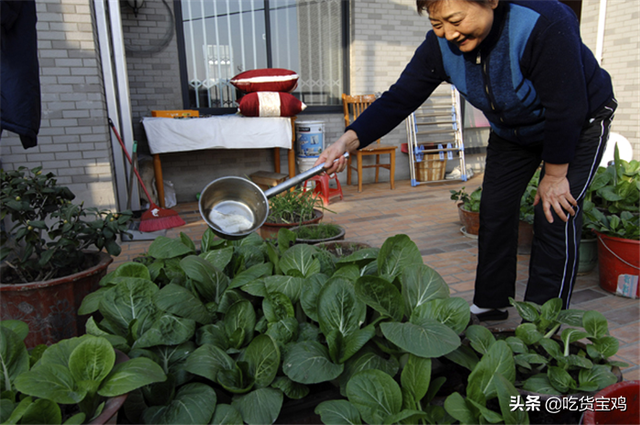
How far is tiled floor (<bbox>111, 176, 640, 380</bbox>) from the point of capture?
2166 millimetres

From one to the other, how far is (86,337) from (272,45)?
5286 millimetres

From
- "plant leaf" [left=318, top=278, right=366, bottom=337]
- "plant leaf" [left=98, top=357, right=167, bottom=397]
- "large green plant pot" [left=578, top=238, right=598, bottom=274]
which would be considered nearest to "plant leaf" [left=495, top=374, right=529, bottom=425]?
"plant leaf" [left=318, top=278, right=366, bottom=337]

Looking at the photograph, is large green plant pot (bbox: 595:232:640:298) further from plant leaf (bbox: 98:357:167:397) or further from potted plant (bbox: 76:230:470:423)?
plant leaf (bbox: 98:357:167:397)

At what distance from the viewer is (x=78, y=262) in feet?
6.36

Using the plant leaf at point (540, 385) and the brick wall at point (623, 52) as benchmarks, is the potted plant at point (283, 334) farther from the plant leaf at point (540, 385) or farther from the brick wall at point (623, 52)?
the brick wall at point (623, 52)

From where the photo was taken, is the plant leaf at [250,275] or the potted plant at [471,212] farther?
the potted plant at [471,212]

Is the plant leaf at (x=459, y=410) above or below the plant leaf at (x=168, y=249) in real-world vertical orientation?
below

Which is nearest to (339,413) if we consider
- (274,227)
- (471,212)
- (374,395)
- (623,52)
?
(374,395)

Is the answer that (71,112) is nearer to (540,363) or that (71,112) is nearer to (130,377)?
(130,377)

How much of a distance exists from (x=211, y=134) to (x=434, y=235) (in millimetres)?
2450

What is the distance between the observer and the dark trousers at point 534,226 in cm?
159

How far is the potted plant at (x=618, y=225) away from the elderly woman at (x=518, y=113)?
0.81m

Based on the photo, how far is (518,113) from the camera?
157cm

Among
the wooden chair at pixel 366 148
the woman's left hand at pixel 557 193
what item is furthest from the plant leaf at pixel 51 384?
the wooden chair at pixel 366 148
